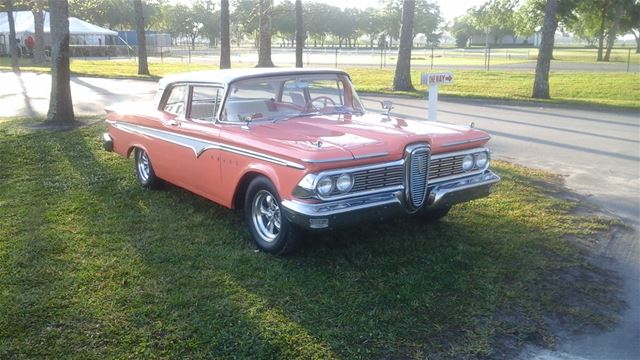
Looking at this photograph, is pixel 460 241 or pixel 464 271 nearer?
pixel 464 271

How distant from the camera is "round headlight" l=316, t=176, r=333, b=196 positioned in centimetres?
436

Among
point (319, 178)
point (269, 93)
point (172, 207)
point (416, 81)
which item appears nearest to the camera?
point (319, 178)

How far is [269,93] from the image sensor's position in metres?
5.80

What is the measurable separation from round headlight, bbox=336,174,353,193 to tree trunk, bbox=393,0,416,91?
15539 mm

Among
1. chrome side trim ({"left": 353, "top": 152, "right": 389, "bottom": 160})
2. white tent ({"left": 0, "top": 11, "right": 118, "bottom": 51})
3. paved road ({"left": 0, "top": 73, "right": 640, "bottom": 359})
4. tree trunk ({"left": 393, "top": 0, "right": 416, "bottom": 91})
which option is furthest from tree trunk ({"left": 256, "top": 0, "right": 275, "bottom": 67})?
white tent ({"left": 0, "top": 11, "right": 118, "bottom": 51})

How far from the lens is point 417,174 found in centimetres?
474

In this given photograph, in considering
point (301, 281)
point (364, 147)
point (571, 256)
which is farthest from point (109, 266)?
point (571, 256)

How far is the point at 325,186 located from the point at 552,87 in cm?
1861

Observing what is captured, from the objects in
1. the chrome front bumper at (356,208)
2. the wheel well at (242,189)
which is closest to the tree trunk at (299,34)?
the wheel well at (242,189)

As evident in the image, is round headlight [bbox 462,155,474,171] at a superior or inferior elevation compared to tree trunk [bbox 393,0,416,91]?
inferior

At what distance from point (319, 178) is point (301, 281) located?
Answer: 81cm

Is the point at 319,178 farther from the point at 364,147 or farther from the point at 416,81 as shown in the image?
the point at 416,81

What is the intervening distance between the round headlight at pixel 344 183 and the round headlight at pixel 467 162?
128cm

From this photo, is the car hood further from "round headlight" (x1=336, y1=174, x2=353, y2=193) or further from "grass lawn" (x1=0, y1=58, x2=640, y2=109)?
"grass lawn" (x1=0, y1=58, x2=640, y2=109)
